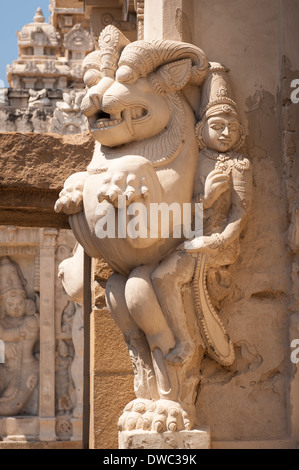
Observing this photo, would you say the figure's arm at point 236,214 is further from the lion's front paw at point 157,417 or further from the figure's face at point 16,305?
the figure's face at point 16,305

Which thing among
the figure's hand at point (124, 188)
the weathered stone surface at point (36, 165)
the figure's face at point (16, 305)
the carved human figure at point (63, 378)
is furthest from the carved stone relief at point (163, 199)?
the figure's face at point (16, 305)

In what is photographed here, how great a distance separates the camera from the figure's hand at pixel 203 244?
5.04 meters

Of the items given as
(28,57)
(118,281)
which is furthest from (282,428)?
(28,57)

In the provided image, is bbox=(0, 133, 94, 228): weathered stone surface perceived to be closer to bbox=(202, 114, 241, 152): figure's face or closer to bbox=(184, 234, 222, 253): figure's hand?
bbox=(202, 114, 241, 152): figure's face

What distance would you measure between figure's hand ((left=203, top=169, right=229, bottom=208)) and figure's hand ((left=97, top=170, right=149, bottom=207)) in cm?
31

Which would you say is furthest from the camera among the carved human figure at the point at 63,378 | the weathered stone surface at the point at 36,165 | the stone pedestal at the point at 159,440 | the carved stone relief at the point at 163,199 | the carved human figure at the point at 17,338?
the carved human figure at the point at 17,338

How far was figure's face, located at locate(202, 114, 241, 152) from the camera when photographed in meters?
5.18

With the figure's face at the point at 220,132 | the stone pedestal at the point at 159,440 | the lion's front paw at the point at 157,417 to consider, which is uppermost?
the figure's face at the point at 220,132

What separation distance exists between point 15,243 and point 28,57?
16.7 feet

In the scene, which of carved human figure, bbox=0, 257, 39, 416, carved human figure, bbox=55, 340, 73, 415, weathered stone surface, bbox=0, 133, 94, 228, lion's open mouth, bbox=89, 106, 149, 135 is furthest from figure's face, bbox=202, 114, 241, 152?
carved human figure, bbox=0, 257, 39, 416

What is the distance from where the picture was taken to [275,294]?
5.29 meters

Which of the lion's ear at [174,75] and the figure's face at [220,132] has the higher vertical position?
the lion's ear at [174,75]

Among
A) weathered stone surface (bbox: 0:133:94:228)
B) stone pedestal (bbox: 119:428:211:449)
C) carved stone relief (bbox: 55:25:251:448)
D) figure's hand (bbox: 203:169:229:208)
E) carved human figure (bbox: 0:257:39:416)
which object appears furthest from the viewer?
carved human figure (bbox: 0:257:39:416)

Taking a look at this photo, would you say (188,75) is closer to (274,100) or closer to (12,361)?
(274,100)
